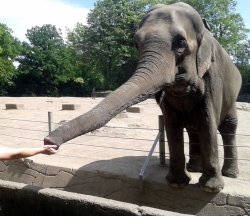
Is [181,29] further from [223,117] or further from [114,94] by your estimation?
[223,117]

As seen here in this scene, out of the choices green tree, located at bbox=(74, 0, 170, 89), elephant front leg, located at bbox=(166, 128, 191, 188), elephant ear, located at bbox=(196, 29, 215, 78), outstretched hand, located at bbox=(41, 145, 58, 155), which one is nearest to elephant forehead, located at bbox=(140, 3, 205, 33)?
elephant ear, located at bbox=(196, 29, 215, 78)

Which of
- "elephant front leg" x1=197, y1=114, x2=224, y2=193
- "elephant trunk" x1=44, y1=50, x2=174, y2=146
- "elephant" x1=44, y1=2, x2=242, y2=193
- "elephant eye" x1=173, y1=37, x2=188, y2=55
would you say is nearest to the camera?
"elephant trunk" x1=44, y1=50, x2=174, y2=146

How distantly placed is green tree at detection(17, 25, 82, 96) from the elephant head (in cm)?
3040

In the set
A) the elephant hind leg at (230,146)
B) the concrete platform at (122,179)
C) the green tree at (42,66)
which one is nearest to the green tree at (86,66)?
the green tree at (42,66)

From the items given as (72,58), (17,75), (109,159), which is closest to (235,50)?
(72,58)

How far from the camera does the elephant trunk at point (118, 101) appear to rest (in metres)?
2.32

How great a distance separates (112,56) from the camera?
32.6 metres

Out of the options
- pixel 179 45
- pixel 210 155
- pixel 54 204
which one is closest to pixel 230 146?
pixel 210 155

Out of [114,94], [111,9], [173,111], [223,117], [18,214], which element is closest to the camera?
[114,94]

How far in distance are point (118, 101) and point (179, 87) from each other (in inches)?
31.4

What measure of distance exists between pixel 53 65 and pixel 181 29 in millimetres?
30796

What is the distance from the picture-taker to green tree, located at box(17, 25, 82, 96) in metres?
32.2

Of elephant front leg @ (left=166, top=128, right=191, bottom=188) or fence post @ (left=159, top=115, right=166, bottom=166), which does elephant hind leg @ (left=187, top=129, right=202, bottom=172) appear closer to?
fence post @ (left=159, top=115, right=166, bottom=166)

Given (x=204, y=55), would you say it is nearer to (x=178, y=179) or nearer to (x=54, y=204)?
(x=178, y=179)
